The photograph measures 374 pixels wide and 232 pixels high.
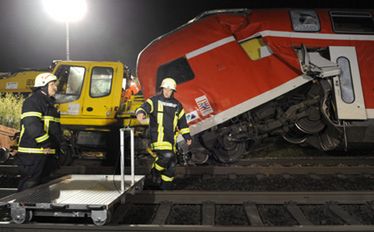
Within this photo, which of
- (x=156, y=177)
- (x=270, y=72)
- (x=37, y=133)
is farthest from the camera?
(x=270, y=72)

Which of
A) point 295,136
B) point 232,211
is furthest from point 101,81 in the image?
point 232,211

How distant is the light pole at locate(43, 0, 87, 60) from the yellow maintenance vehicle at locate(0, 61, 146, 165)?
7.92 meters

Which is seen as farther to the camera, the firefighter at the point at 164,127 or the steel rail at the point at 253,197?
the firefighter at the point at 164,127

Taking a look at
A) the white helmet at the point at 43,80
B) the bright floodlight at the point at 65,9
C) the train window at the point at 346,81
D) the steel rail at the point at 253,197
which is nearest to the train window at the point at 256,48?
the train window at the point at 346,81

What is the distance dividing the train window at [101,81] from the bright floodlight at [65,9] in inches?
351

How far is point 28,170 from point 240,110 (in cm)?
381

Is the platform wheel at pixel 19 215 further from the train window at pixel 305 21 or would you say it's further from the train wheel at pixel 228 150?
the train window at pixel 305 21

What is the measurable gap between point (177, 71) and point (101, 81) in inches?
89.5

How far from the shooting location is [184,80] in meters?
6.96

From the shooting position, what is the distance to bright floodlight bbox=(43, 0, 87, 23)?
15992 millimetres

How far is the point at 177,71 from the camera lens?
704 centimetres

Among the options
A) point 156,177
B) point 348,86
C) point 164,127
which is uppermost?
point 348,86

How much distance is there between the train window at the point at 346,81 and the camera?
689cm

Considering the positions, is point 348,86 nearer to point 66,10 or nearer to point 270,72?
point 270,72
